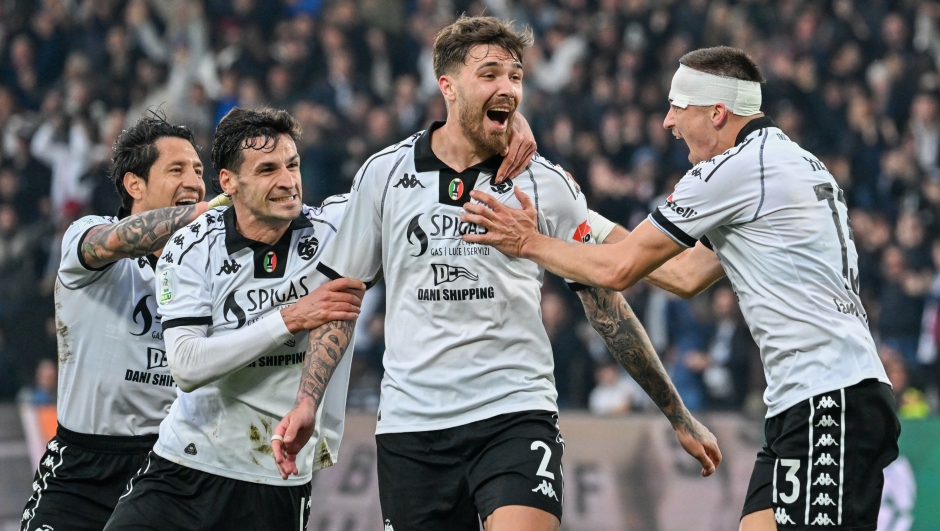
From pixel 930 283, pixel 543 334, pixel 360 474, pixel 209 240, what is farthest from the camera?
pixel 930 283

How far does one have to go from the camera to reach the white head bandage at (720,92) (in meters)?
5.47

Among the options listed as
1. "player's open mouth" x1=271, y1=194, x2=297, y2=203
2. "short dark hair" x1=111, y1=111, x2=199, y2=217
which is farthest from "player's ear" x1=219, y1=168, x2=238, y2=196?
"short dark hair" x1=111, y1=111, x2=199, y2=217

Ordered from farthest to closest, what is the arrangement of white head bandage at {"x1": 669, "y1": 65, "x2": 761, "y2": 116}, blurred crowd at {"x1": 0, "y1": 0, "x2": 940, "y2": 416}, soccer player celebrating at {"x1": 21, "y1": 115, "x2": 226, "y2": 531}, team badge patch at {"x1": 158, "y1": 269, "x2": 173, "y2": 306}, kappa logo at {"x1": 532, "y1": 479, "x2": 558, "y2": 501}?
blurred crowd at {"x1": 0, "y1": 0, "x2": 940, "y2": 416}
soccer player celebrating at {"x1": 21, "y1": 115, "x2": 226, "y2": 531}
team badge patch at {"x1": 158, "y1": 269, "x2": 173, "y2": 306}
white head bandage at {"x1": 669, "y1": 65, "x2": 761, "y2": 116}
kappa logo at {"x1": 532, "y1": 479, "x2": 558, "y2": 501}

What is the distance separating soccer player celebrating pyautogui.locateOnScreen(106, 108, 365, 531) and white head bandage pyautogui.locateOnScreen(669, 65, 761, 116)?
5.59 ft

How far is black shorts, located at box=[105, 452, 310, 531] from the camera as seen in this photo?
542cm

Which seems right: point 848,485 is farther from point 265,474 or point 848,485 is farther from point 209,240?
point 209,240

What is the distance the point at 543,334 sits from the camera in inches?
208

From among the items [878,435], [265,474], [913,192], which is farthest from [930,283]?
[265,474]

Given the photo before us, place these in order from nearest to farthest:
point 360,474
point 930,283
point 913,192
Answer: point 360,474, point 930,283, point 913,192

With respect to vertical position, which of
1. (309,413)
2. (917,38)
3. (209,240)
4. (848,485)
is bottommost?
(848,485)

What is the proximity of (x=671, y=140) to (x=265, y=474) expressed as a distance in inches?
412

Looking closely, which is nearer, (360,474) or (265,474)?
(265,474)

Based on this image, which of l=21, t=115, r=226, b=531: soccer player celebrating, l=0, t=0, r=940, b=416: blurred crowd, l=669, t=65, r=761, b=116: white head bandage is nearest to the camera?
l=669, t=65, r=761, b=116: white head bandage

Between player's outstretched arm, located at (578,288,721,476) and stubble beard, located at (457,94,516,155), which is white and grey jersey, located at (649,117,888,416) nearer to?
player's outstretched arm, located at (578,288,721,476)
